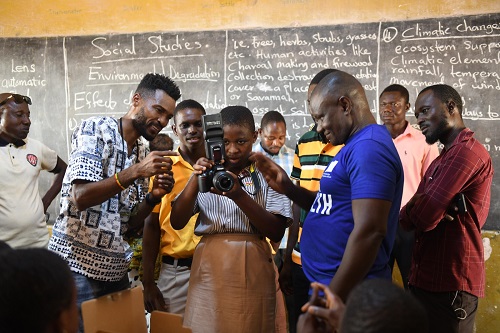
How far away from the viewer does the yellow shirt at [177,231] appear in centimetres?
249

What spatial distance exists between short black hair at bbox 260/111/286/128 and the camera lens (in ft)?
6.93

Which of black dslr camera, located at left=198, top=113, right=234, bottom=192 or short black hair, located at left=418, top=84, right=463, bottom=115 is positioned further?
short black hair, located at left=418, top=84, right=463, bottom=115

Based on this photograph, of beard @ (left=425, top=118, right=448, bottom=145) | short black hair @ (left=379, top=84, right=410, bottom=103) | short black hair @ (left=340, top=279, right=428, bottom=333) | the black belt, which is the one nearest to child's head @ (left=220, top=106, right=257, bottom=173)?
the black belt

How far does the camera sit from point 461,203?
2225 millimetres

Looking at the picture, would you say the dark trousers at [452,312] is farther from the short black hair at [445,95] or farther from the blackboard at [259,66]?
the blackboard at [259,66]

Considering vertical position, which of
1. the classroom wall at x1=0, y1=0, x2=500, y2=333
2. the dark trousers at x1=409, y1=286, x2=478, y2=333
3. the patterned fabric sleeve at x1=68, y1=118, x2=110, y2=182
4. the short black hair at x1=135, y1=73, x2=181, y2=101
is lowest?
the dark trousers at x1=409, y1=286, x2=478, y2=333

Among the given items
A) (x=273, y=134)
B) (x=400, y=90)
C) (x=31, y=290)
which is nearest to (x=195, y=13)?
(x=273, y=134)

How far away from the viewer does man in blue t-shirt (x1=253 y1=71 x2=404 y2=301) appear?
1569 millimetres

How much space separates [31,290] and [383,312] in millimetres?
755

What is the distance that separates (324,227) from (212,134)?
57cm

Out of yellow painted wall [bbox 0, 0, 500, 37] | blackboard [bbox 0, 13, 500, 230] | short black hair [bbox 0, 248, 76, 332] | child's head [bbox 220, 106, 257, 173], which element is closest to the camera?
short black hair [bbox 0, 248, 76, 332]

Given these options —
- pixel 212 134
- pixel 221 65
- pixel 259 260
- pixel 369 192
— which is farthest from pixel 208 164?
pixel 221 65

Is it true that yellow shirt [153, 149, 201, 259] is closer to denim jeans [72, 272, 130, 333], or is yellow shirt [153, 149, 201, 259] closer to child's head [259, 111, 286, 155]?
denim jeans [72, 272, 130, 333]

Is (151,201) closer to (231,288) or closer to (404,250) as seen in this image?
(231,288)
